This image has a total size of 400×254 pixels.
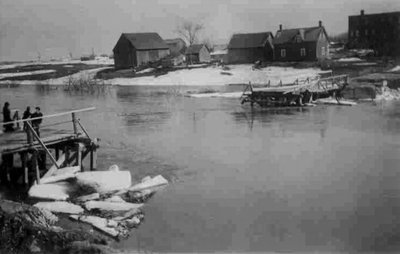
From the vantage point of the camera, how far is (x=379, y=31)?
34.4ft

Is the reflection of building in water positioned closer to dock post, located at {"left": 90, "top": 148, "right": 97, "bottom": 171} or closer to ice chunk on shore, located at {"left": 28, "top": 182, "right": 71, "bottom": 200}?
dock post, located at {"left": 90, "top": 148, "right": 97, "bottom": 171}

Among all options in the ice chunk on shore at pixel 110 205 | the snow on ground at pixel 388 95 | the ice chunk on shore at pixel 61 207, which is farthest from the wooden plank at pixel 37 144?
the snow on ground at pixel 388 95

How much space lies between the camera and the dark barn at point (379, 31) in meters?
7.35

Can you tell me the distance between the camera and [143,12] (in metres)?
6.90

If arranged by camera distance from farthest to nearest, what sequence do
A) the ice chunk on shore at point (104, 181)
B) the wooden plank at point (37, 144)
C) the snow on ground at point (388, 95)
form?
1. the snow on ground at point (388, 95)
2. the wooden plank at point (37, 144)
3. the ice chunk on shore at point (104, 181)

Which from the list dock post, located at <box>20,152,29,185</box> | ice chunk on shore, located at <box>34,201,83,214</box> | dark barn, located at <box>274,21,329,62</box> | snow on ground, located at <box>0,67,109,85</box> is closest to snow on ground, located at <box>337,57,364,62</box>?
dark barn, located at <box>274,21,329,62</box>

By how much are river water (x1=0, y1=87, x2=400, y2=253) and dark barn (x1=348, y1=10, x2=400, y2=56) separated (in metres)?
1.62

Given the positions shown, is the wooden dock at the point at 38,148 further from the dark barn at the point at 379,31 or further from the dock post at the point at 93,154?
the dark barn at the point at 379,31

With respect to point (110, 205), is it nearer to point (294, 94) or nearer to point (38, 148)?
point (38, 148)

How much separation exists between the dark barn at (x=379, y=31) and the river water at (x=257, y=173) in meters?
1.62

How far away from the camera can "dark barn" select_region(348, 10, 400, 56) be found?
289 inches

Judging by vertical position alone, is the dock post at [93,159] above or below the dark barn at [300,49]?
below

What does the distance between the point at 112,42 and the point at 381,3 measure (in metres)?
4.40

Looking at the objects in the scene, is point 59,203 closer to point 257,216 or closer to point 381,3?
point 257,216
